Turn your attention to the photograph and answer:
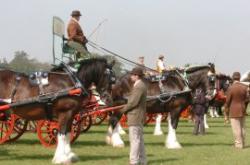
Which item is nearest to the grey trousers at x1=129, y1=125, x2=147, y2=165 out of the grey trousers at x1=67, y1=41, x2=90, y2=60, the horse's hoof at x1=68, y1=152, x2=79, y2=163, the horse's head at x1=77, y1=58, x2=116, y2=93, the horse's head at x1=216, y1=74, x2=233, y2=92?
the horse's hoof at x1=68, y1=152, x2=79, y2=163

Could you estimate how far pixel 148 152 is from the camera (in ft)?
47.7

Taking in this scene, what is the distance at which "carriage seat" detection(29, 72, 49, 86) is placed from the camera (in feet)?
41.8

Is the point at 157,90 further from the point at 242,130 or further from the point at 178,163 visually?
the point at 178,163

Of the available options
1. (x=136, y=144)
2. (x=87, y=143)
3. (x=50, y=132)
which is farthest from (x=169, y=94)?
(x=136, y=144)

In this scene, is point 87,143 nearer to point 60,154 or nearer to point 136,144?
point 60,154

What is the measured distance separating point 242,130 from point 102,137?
4.81 metres

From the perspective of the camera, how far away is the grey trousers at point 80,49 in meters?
13.7

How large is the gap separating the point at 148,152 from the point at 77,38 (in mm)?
3319

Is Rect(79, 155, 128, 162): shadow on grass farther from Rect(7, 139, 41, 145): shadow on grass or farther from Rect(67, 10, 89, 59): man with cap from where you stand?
Rect(7, 139, 41, 145): shadow on grass

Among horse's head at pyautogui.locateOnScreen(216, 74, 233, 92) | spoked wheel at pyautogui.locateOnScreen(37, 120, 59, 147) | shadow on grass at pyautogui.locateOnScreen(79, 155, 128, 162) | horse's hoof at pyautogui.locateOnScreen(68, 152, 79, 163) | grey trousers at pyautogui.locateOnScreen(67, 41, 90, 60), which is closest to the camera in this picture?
horse's hoof at pyautogui.locateOnScreen(68, 152, 79, 163)

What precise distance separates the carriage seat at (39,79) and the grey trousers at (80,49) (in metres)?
1.23

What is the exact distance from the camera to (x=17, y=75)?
12.8 meters

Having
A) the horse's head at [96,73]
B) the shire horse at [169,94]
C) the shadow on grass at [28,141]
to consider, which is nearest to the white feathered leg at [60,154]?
the horse's head at [96,73]

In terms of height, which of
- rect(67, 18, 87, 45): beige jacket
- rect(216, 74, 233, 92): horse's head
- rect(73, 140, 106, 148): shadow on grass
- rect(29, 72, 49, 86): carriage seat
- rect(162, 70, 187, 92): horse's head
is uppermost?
rect(216, 74, 233, 92): horse's head
